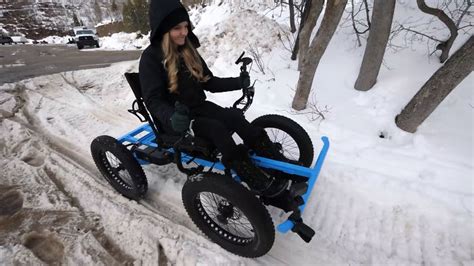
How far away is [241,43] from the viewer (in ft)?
20.9

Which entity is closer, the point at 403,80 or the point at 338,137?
the point at 338,137

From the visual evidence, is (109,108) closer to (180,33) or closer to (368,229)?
(180,33)

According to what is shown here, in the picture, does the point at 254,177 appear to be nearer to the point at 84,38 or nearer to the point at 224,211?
the point at 224,211

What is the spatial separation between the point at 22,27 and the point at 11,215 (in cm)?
6024

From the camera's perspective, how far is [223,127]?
2.13 m

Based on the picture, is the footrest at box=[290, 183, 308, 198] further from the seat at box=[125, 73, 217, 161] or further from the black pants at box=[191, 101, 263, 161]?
the seat at box=[125, 73, 217, 161]

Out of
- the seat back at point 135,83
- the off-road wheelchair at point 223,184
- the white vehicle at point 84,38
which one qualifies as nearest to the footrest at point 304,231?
the off-road wheelchair at point 223,184

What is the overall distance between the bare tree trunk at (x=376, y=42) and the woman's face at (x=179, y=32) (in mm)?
2686

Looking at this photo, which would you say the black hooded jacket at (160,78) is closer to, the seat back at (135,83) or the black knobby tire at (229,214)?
the seat back at (135,83)

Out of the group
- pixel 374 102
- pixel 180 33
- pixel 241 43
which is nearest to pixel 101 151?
pixel 180 33

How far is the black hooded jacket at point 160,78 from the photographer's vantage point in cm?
198

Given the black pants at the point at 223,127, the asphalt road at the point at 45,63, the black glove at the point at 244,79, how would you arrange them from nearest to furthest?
the black pants at the point at 223,127
the black glove at the point at 244,79
the asphalt road at the point at 45,63

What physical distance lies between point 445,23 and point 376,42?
958mm

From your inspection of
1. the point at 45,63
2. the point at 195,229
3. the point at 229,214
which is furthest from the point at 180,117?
the point at 45,63
